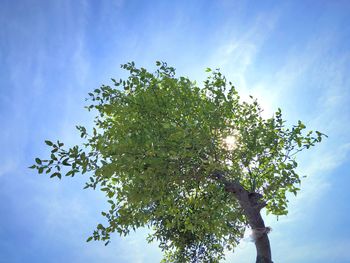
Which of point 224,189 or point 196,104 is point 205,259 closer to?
point 224,189

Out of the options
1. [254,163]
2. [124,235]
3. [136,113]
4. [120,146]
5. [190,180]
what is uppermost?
[136,113]

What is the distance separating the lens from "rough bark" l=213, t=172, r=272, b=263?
1684 cm

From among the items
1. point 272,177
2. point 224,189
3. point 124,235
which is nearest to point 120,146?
point 124,235

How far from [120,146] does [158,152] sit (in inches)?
61.0

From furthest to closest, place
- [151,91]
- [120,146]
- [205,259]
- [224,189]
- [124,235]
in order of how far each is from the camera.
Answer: [205,259] → [224,189] → [151,91] → [124,235] → [120,146]

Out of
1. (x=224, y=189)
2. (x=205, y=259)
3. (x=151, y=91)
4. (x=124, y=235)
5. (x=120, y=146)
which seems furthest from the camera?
(x=205, y=259)

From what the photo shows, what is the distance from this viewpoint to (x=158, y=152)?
41.4ft

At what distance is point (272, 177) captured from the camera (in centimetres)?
1700

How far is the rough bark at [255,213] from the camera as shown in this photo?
663 inches

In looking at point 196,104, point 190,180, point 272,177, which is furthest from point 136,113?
point 272,177

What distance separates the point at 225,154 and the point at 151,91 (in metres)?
5.05

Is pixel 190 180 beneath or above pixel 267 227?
above

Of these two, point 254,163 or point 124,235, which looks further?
point 254,163

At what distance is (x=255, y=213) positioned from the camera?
1722cm
